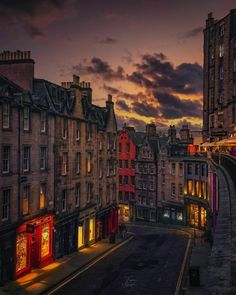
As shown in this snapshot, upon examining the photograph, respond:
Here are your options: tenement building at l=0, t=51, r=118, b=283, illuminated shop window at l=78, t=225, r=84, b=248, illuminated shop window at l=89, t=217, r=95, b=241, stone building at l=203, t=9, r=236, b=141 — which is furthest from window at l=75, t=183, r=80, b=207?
stone building at l=203, t=9, r=236, b=141

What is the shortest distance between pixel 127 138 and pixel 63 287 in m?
47.5

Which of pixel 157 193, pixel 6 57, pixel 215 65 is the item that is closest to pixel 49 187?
pixel 6 57

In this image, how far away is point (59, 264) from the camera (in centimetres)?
3350

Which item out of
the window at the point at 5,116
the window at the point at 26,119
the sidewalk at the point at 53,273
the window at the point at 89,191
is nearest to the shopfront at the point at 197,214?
the window at the point at 89,191

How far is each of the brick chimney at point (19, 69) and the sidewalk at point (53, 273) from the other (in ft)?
55.5

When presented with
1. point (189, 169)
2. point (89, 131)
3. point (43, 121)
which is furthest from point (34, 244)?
point (189, 169)

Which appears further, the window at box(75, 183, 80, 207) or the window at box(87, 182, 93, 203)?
the window at box(87, 182, 93, 203)

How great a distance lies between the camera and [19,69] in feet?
118

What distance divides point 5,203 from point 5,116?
6543 millimetres

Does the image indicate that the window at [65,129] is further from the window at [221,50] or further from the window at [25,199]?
the window at [221,50]

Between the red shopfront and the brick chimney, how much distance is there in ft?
43.2

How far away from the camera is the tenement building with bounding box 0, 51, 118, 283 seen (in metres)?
28.0

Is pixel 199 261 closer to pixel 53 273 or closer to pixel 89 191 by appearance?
pixel 53 273

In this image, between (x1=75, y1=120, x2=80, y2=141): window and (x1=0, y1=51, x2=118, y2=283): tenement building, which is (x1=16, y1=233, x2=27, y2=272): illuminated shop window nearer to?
(x1=0, y1=51, x2=118, y2=283): tenement building
